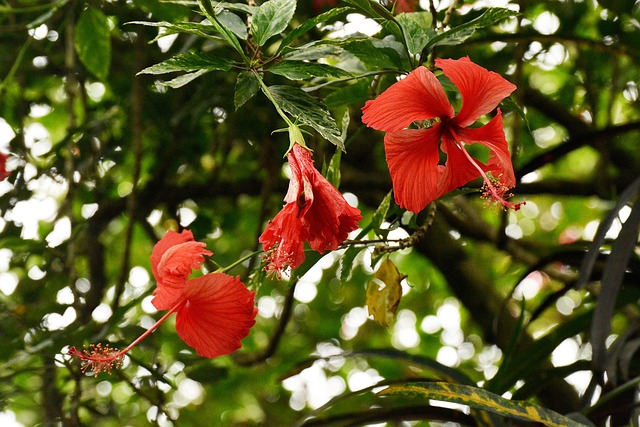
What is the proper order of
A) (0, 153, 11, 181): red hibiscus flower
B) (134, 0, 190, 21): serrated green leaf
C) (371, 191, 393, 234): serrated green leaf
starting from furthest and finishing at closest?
1. (0, 153, 11, 181): red hibiscus flower
2. (134, 0, 190, 21): serrated green leaf
3. (371, 191, 393, 234): serrated green leaf

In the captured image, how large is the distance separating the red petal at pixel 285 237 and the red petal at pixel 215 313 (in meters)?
0.05

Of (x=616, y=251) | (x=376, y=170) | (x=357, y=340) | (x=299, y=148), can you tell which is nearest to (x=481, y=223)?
(x=376, y=170)

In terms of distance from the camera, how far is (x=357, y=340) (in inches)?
86.2

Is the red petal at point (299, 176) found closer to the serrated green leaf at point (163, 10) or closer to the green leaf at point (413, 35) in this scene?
the green leaf at point (413, 35)

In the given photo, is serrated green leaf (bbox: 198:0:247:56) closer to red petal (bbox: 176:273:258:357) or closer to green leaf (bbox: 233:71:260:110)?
green leaf (bbox: 233:71:260:110)

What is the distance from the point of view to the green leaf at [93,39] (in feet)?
3.42

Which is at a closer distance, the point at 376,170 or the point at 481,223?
the point at 481,223

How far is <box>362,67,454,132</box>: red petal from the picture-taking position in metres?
0.52

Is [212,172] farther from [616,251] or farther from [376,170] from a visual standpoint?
[616,251]

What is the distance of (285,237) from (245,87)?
12cm

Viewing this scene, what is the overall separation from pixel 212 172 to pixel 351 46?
3.24 ft

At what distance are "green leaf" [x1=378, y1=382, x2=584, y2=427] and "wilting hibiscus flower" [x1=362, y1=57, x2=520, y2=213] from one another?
0.57ft

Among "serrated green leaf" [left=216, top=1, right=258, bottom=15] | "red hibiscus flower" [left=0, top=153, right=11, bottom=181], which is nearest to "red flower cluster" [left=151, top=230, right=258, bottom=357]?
"serrated green leaf" [left=216, top=1, right=258, bottom=15]

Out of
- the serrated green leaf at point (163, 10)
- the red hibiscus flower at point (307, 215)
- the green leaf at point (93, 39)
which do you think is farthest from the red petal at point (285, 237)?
the green leaf at point (93, 39)
